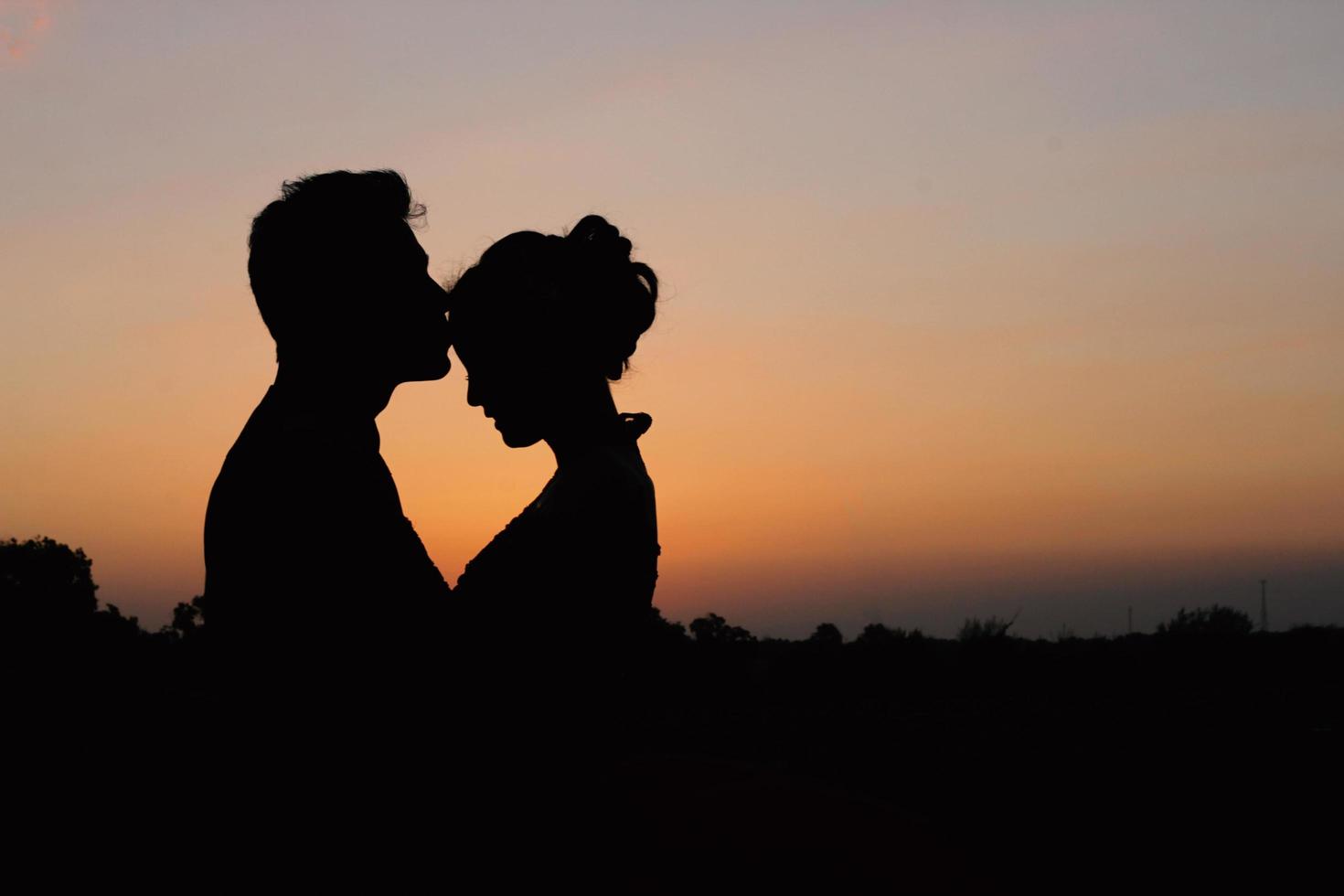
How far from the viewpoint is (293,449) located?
3068mm

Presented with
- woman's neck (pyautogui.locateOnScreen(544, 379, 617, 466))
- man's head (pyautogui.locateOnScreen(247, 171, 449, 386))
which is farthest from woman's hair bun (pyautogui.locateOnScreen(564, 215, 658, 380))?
man's head (pyautogui.locateOnScreen(247, 171, 449, 386))

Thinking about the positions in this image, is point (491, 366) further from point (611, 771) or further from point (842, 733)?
point (842, 733)

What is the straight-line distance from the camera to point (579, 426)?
371cm

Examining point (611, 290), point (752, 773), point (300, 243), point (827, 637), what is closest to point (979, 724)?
point (827, 637)

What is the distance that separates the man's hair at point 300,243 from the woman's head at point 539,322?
1.28 feet

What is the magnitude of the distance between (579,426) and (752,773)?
1.18m

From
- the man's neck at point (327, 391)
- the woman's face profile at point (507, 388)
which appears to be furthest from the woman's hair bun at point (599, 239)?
the man's neck at point (327, 391)

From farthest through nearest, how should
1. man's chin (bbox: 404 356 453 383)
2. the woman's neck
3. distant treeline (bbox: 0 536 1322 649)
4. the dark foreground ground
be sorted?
distant treeline (bbox: 0 536 1322 649) < man's chin (bbox: 404 356 453 383) < the woman's neck < the dark foreground ground

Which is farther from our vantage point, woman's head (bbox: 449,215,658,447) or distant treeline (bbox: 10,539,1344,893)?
distant treeline (bbox: 10,539,1344,893)

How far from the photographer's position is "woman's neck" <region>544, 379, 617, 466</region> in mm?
3691

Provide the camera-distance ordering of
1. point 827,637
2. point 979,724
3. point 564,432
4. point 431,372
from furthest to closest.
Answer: point 827,637 → point 979,724 → point 431,372 → point 564,432

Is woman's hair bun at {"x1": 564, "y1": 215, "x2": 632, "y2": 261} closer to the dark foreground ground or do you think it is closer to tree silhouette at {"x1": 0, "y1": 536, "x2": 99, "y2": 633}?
the dark foreground ground

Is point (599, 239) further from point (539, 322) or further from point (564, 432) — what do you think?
point (564, 432)

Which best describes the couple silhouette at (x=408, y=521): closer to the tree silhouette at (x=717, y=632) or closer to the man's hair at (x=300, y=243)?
the man's hair at (x=300, y=243)
